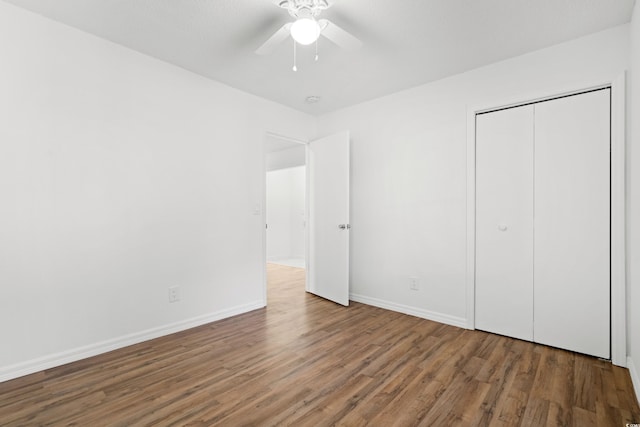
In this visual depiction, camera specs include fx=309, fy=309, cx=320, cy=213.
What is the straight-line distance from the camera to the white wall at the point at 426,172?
252 centimetres

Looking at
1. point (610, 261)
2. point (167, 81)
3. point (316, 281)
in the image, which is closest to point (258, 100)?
point (167, 81)

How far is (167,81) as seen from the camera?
2.79m

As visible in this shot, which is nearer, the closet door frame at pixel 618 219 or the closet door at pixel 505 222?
the closet door frame at pixel 618 219

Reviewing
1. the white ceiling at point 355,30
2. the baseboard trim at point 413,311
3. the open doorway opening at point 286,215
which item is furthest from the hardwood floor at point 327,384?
the open doorway opening at point 286,215

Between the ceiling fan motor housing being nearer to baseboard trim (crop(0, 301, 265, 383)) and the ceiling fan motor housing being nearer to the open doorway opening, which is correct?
baseboard trim (crop(0, 301, 265, 383))

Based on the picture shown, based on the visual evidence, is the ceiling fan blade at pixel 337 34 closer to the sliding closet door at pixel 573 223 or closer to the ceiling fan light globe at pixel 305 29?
the ceiling fan light globe at pixel 305 29

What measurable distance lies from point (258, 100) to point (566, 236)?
323 centimetres

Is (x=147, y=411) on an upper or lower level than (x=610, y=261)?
lower

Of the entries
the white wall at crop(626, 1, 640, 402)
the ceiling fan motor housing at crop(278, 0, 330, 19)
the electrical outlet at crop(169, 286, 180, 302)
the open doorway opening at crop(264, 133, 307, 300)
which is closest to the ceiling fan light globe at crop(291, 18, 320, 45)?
the ceiling fan motor housing at crop(278, 0, 330, 19)

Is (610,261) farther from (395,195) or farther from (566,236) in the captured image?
(395,195)

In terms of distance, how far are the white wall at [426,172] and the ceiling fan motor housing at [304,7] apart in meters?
1.67

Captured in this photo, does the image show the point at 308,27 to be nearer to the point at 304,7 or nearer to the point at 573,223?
the point at 304,7

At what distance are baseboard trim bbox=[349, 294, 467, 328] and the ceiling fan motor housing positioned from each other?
2.84 m

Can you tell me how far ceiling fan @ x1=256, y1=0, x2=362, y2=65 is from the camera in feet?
Result: 5.90
